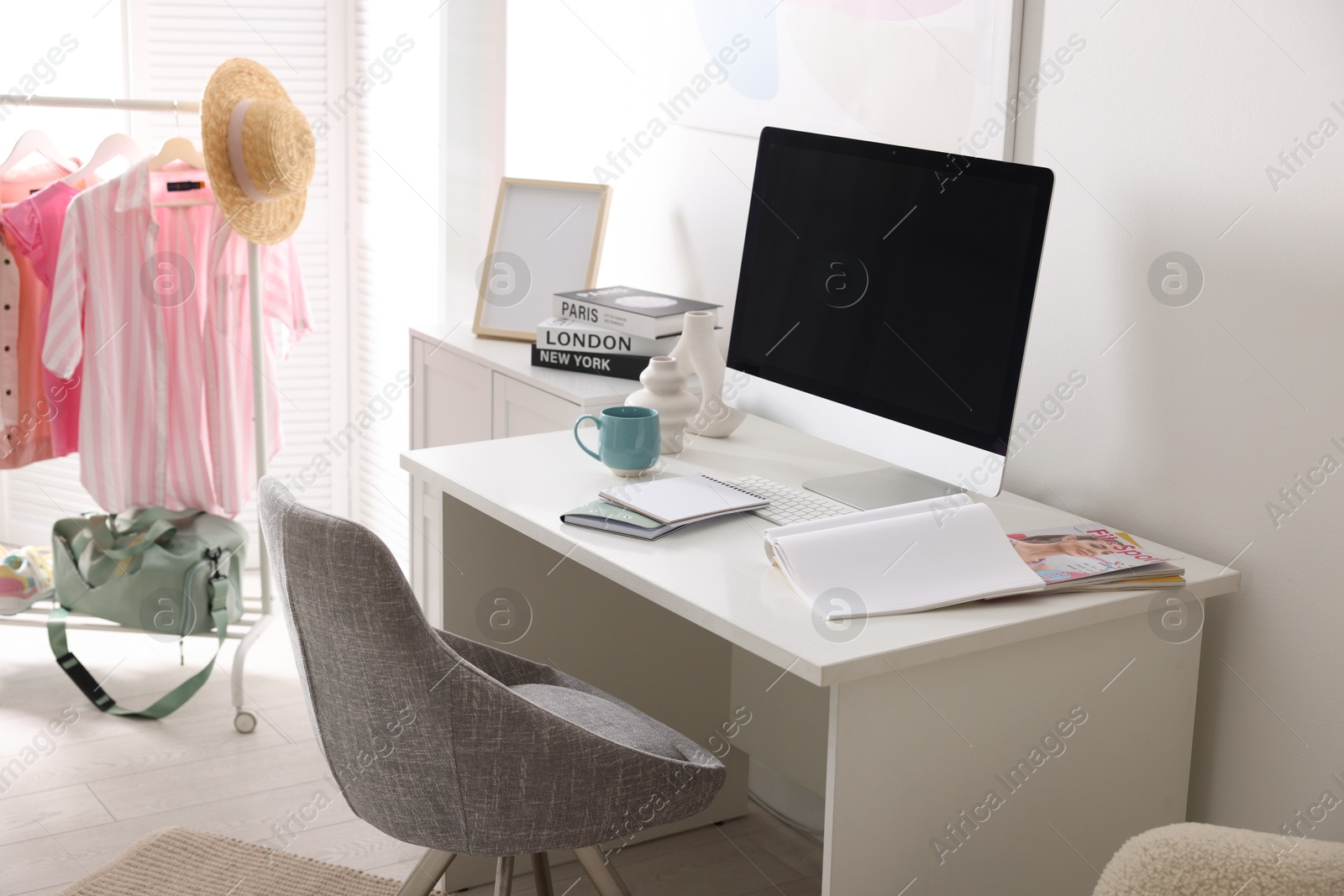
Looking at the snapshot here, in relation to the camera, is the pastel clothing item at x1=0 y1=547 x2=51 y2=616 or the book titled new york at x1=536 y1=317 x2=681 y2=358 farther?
the pastel clothing item at x1=0 y1=547 x2=51 y2=616

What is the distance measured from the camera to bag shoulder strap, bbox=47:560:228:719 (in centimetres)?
284

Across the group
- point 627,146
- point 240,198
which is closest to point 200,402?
point 240,198

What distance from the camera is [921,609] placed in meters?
1.46

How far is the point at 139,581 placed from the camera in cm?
289

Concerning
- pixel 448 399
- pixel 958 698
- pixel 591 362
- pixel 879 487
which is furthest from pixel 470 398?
pixel 958 698

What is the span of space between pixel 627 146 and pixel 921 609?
161cm

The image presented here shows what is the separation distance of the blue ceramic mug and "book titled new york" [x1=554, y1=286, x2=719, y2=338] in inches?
18.9

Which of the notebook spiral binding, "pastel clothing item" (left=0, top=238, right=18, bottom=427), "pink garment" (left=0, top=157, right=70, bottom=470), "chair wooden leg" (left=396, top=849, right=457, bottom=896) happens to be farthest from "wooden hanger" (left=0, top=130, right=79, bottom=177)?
"chair wooden leg" (left=396, top=849, right=457, bottom=896)

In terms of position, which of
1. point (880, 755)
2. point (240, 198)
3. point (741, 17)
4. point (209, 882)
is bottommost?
point (209, 882)

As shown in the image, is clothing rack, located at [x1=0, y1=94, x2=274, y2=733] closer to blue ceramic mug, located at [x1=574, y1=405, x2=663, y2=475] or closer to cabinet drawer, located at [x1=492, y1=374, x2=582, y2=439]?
cabinet drawer, located at [x1=492, y1=374, x2=582, y2=439]

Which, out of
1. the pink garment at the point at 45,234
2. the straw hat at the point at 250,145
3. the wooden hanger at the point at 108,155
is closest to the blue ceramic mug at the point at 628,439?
the straw hat at the point at 250,145

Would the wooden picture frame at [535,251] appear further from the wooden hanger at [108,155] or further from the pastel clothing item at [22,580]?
the pastel clothing item at [22,580]

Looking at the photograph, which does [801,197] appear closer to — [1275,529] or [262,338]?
[1275,529]

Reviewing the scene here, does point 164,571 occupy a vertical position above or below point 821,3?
Answer: below
